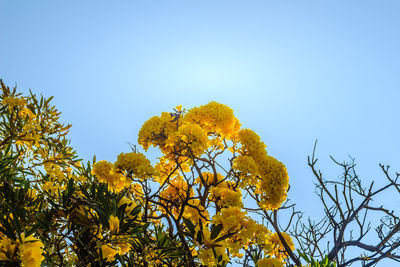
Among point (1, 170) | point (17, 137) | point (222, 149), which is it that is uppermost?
point (17, 137)

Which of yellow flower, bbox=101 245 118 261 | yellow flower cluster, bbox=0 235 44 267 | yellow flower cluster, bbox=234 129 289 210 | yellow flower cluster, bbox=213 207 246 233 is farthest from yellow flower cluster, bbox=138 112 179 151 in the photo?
yellow flower cluster, bbox=0 235 44 267

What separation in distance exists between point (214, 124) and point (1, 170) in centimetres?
153

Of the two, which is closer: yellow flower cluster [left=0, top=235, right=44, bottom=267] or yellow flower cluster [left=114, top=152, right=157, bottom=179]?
yellow flower cluster [left=0, top=235, right=44, bottom=267]

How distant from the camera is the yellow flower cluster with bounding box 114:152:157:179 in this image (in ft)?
6.52

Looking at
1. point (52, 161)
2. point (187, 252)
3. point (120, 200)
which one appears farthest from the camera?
point (52, 161)

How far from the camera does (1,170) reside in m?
1.62

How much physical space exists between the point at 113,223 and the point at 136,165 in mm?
657

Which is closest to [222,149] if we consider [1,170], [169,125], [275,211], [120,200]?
[169,125]

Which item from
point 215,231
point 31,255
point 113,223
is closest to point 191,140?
point 215,231

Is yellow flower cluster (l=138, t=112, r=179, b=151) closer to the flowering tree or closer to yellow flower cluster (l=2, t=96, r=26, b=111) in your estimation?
the flowering tree

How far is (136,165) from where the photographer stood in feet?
6.56

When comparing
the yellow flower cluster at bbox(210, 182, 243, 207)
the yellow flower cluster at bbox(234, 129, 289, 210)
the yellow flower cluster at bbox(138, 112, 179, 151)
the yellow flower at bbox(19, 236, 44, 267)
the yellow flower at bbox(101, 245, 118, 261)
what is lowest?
the yellow flower at bbox(19, 236, 44, 267)

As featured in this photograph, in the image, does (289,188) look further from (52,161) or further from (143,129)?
(52,161)

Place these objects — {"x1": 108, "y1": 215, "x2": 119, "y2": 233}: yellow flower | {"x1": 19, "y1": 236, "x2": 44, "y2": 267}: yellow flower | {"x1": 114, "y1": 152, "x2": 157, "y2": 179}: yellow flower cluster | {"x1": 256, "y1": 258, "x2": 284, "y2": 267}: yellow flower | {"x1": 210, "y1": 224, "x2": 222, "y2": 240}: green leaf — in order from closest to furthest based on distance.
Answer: {"x1": 19, "y1": 236, "x2": 44, "y2": 267}: yellow flower < {"x1": 108, "y1": 215, "x2": 119, "y2": 233}: yellow flower < {"x1": 210, "y1": 224, "x2": 222, "y2": 240}: green leaf < {"x1": 256, "y1": 258, "x2": 284, "y2": 267}: yellow flower < {"x1": 114, "y1": 152, "x2": 157, "y2": 179}: yellow flower cluster
